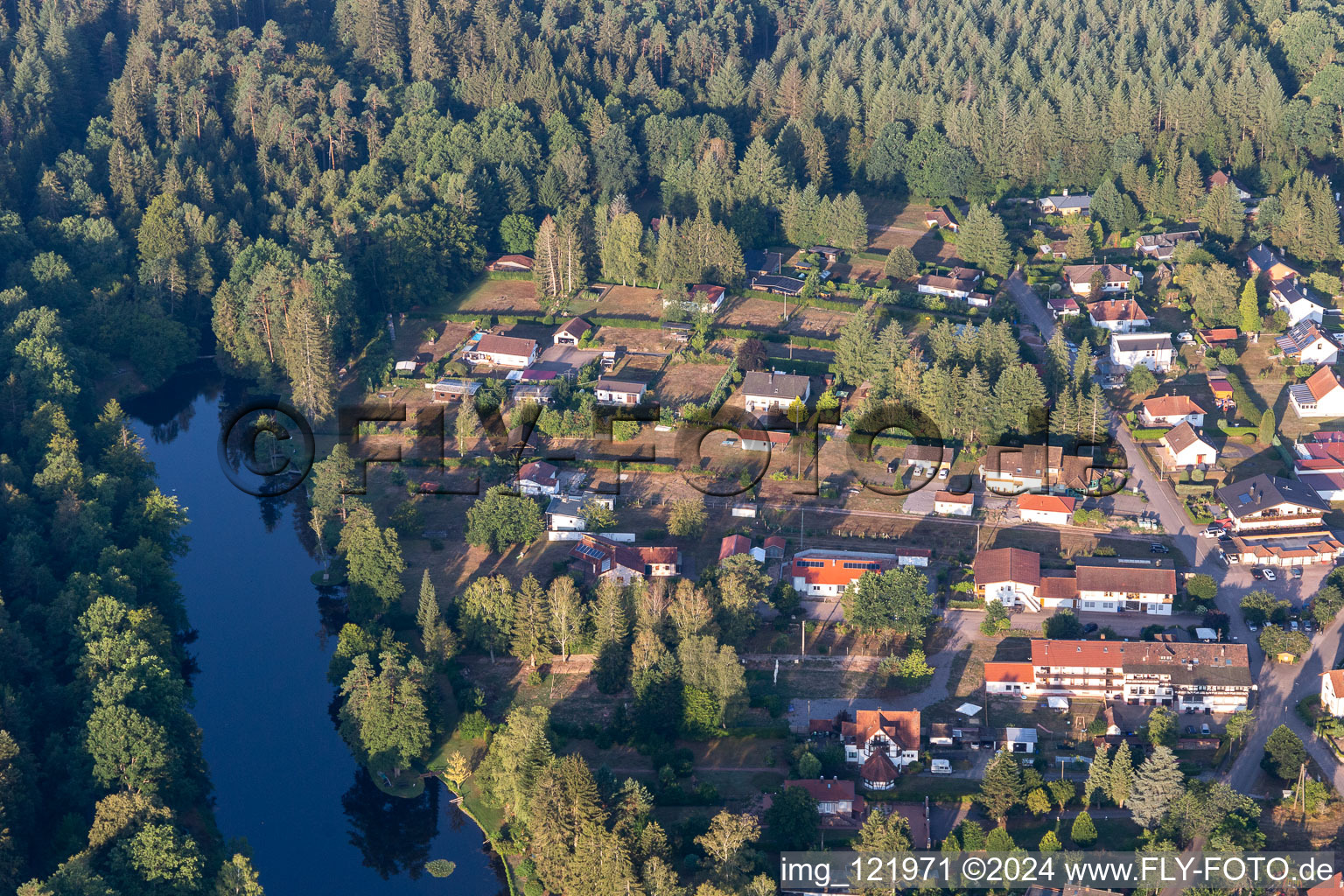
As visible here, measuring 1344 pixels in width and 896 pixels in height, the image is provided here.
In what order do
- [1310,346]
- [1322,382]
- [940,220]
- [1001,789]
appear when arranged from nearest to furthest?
[1001,789], [1322,382], [1310,346], [940,220]

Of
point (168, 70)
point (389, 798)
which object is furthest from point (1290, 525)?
point (168, 70)

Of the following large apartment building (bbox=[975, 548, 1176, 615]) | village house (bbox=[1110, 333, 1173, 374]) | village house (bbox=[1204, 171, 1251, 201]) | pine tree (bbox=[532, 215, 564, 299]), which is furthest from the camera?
village house (bbox=[1204, 171, 1251, 201])

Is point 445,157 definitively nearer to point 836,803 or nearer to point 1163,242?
point 1163,242

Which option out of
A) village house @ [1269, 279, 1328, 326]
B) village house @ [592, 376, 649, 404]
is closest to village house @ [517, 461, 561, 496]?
village house @ [592, 376, 649, 404]

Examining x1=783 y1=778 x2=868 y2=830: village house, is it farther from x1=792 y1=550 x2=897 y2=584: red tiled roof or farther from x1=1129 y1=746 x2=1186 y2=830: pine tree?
x1=792 y1=550 x2=897 y2=584: red tiled roof

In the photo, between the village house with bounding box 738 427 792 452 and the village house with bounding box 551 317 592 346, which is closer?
the village house with bounding box 738 427 792 452

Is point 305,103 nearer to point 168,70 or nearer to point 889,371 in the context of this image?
point 168,70

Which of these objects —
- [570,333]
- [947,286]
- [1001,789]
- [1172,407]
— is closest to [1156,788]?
[1001,789]
